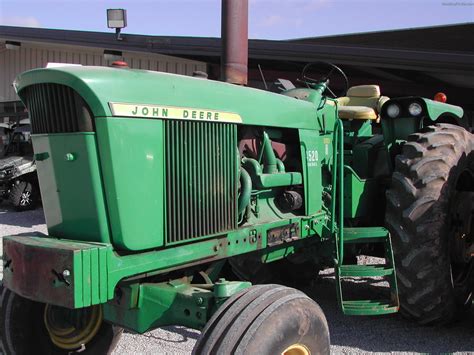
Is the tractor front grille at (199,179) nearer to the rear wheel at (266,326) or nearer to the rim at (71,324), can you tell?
the rear wheel at (266,326)

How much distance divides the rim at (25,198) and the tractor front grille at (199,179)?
8884mm

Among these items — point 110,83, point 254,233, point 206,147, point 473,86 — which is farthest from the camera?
point 473,86

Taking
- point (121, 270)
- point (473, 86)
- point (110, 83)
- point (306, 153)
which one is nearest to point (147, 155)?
point (110, 83)

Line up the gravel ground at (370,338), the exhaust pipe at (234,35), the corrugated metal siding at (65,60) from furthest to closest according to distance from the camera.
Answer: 1. the corrugated metal siding at (65,60)
2. the exhaust pipe at (234,35)
3. the gravel ground at (370,338)

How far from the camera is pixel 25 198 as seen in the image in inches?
427

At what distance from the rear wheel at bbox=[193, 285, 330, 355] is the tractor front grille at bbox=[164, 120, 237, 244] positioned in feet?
1.50

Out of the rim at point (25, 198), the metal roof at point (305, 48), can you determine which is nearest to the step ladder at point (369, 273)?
the metal roof at point (305, 48)

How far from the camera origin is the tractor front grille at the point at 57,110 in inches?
94.6

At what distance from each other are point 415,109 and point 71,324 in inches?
124

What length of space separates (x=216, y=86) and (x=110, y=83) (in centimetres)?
69

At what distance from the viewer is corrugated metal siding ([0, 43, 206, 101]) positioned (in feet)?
38.5

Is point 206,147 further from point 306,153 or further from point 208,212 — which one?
point 306,153

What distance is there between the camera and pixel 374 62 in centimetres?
852

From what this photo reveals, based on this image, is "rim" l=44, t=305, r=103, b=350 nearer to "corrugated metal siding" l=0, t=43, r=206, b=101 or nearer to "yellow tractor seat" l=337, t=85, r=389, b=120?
"yellow tractor seat" l=337, t=85, r=389, b=120
